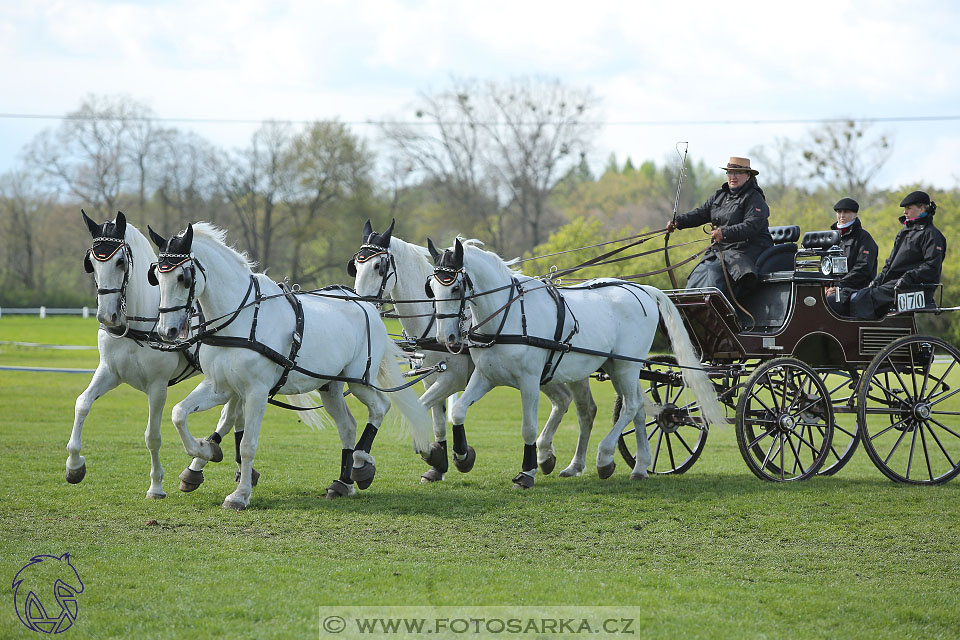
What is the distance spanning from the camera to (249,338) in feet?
23.9

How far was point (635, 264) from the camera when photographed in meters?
32.6

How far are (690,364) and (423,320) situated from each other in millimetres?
2618

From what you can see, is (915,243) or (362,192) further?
(362,192)

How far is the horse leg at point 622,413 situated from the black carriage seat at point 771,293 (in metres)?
1.28

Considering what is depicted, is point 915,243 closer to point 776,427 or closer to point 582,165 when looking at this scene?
point 776,427

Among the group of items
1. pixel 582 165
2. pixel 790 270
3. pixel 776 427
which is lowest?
pixel 776 427

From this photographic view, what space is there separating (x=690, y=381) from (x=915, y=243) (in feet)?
8.29

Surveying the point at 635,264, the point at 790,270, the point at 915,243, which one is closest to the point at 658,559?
the point at 790,270

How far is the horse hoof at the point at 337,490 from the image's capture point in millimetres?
7996

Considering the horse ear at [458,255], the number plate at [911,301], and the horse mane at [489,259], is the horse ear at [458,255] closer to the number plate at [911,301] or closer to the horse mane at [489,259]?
the horse mane at [489,259]

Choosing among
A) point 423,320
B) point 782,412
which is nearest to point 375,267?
point 423,320

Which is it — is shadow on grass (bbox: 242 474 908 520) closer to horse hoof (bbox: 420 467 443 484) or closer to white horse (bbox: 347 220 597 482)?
horse hoof (bbox: 420 467 443 484)
